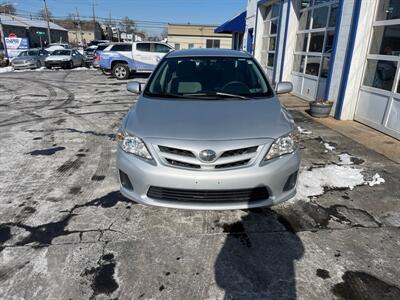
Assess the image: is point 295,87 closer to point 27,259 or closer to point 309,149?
point 309,149

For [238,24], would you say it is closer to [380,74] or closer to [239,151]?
[380,74]

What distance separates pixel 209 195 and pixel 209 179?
174 millimetres

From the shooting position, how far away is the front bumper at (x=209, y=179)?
2631 mm

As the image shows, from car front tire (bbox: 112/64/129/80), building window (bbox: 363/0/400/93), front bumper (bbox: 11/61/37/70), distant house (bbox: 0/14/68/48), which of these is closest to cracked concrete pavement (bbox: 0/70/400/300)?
building window (bbox: 363/0/400/93)

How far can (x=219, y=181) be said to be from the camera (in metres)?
2.62

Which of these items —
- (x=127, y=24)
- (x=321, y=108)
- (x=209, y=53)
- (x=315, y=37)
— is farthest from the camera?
(x=127, y=24)

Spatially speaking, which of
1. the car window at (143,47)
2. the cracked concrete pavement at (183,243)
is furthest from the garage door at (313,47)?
the car window at (143,47)

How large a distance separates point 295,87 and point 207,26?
4373 centimetres

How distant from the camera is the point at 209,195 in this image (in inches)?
106

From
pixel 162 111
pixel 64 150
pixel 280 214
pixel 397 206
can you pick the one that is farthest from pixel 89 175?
pixel 397 206

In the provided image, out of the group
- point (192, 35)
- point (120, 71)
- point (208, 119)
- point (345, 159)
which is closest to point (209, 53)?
point (208, 119)

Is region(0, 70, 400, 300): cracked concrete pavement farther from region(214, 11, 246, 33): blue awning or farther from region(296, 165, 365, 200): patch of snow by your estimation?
region(214, 11, 246, 33): blue awning

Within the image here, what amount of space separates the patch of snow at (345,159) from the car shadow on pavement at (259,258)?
214cm

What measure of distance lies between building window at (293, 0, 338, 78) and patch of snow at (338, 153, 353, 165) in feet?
12.4
